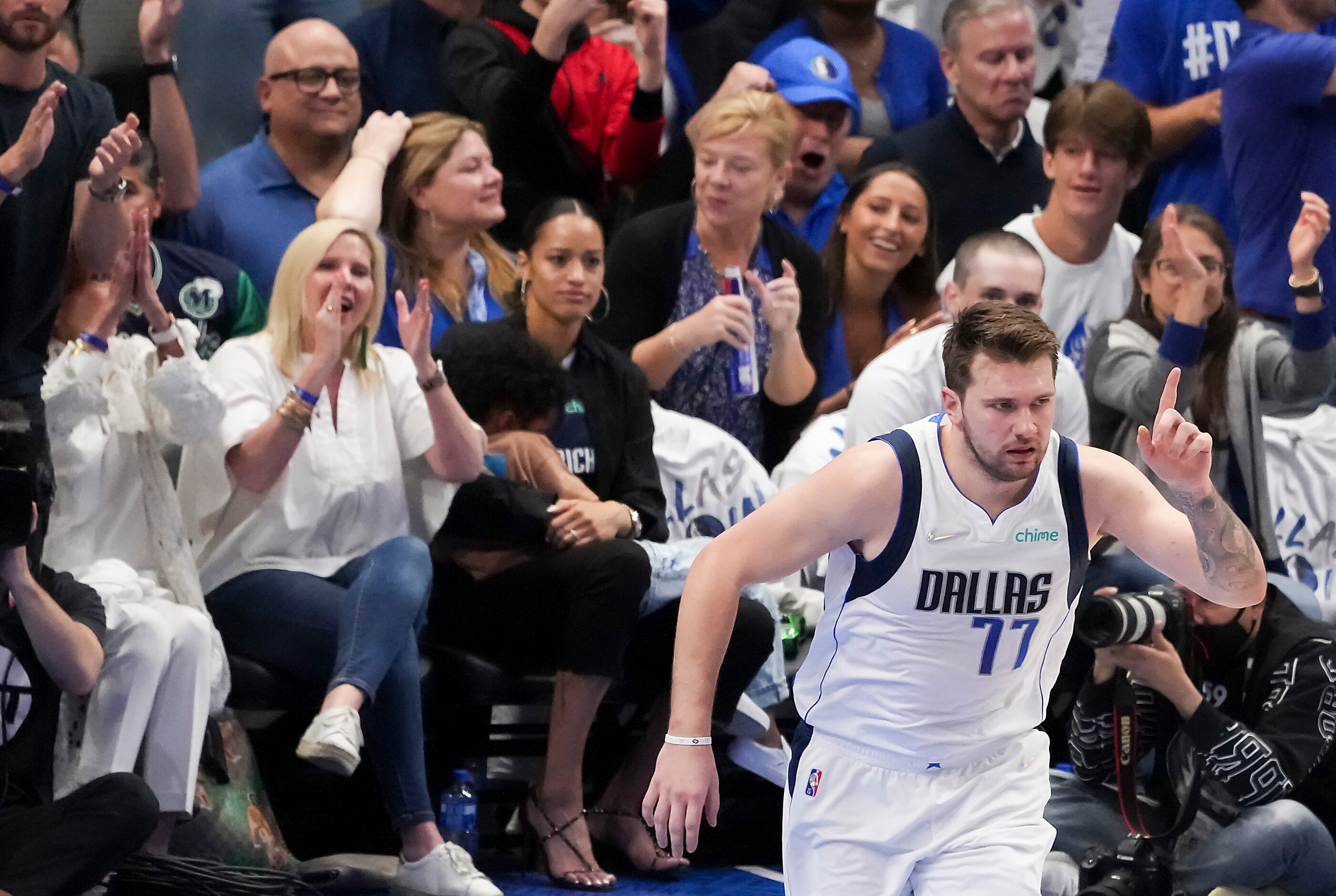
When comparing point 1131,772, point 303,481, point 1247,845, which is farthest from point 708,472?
point 1247,845

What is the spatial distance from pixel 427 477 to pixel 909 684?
2100 millimetres

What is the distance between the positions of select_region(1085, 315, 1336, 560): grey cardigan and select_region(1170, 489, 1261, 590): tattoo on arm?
2.49m

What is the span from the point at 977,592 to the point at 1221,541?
0.50 m

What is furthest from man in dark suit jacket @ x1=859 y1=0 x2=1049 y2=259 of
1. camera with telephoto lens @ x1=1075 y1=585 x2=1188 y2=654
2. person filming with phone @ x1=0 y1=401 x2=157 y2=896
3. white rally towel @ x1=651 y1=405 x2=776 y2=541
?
person filming with phone @ x1=0 y1=401 x2=157 y2=896

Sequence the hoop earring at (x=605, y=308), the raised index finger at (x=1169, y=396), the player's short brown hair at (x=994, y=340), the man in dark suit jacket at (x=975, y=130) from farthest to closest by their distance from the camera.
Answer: the man in dark suit jacket at (x=975, y=130), the hoop earring at (x=605, y=308), the player's short brown hair at (x=994, y=340), the raised index finger at (x=1169, y=396)

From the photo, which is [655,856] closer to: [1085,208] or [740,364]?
[740,364]

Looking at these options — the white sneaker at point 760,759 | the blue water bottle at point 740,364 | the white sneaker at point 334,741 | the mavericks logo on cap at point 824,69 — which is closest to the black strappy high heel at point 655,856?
the white sneaker at point 760,759

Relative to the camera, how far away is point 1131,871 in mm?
4930

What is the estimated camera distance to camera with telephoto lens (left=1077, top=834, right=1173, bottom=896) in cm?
489

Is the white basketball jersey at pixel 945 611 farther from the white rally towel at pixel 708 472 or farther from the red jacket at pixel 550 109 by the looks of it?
the red jacket at pixel 550 109

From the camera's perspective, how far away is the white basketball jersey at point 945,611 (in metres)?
3.61

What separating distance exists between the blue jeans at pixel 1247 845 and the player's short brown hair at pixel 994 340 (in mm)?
2021

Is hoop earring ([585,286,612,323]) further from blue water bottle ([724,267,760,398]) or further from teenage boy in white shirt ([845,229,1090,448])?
teenage boy in white shirt ([845,229,1090,448])

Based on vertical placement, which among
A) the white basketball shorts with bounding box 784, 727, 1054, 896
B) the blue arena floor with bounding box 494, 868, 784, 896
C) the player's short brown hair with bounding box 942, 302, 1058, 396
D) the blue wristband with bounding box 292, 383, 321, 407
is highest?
the player's short brown hair with bounding box 942, 302, 1058, 396
